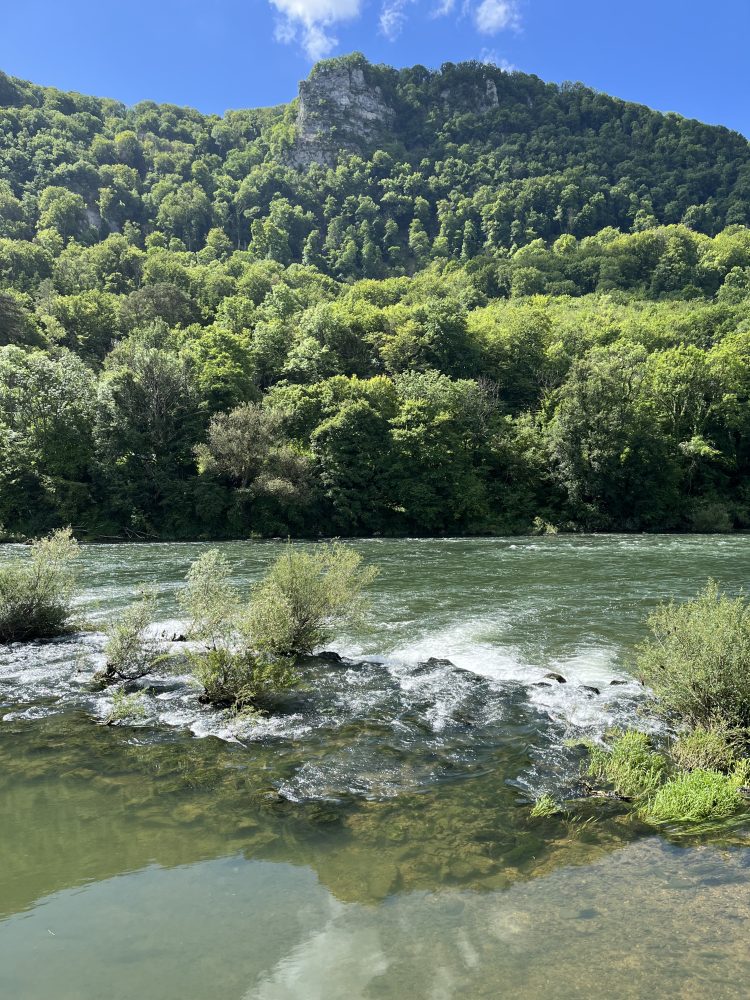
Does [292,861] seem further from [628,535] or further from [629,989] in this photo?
[628,535]

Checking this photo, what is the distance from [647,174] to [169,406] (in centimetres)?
17731

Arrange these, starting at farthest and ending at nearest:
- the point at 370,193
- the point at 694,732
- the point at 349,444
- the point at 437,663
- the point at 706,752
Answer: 1. the point at 370,193
2. the point at 349,444
3. the point at 437,663
4. the point at 694,732
5. the point at 706,752

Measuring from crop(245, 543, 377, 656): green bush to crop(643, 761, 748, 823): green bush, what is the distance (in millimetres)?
8107

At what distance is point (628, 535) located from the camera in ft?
148

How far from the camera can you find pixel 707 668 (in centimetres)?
941

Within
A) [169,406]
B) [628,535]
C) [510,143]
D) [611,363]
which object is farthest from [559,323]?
[510,143]

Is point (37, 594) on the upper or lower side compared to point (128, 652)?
upper

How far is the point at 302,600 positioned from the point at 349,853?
8.08 m

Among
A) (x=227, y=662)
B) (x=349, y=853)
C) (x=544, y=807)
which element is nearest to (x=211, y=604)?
(x=227, y=662)

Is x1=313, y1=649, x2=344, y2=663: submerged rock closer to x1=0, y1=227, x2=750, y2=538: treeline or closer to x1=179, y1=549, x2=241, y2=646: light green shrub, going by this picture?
x1=179, y1=549, x2=241, y2=646: light green shrub

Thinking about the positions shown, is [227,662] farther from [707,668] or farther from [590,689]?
[707,668]

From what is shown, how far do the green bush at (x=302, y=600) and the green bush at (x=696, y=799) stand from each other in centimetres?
811

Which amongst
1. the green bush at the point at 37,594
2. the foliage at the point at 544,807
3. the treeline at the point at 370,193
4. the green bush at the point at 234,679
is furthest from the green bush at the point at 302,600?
the treeline at the point at 370,193

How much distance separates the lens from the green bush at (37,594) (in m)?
15.7
